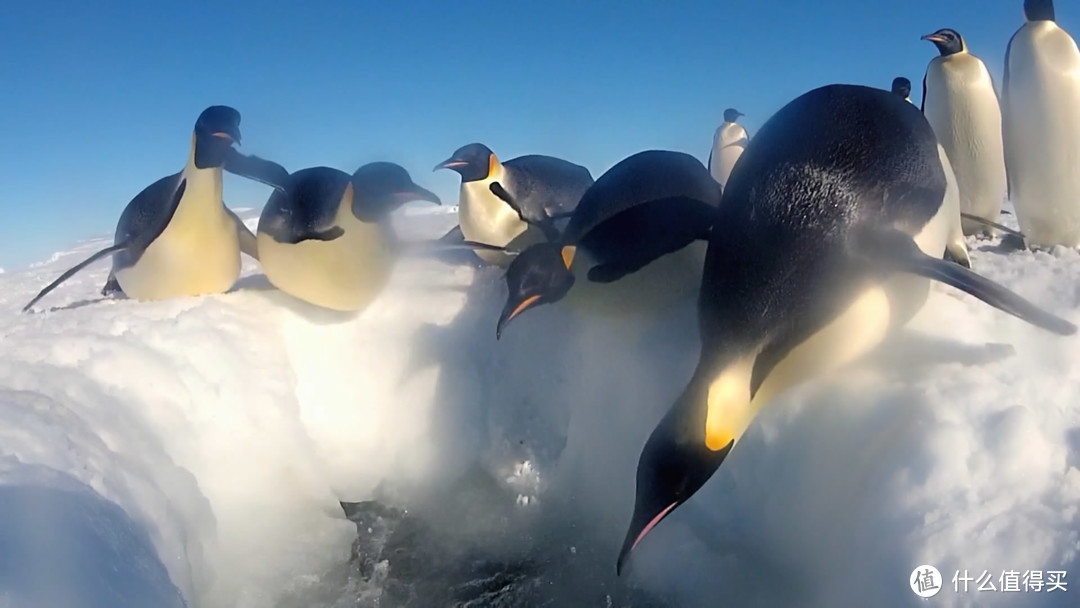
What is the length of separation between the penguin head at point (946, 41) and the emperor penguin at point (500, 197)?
2.25 meters

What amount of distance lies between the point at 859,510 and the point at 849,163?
40.3 inches

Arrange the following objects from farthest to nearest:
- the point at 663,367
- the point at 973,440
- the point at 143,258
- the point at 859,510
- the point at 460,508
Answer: the point at 143,258 → the point at 460,508 → the point at 663,367 → the point at 859,510 → the point at 973,440

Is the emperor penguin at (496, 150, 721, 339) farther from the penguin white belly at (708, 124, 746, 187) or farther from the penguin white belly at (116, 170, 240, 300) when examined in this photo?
the penguin white belly at (708, 124, 746, 187)

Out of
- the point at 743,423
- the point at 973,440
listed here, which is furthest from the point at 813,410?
the point at 973,440

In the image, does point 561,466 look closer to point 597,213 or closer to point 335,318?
point 597,213

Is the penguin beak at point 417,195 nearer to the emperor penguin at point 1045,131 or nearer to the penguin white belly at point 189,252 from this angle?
the penguin white belly at point 189,252

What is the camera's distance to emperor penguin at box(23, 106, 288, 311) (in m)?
3.19

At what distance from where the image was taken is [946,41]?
14.0 ft

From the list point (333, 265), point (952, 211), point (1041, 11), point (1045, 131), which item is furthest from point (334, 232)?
point (1041, 11)

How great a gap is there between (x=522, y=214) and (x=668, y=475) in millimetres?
2356

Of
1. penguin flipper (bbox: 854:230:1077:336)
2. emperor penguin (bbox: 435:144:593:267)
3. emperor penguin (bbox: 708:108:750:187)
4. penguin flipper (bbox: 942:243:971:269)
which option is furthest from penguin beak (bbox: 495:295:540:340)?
emperor penguin (bbox: 708:108:750:187)

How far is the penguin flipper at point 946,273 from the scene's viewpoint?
6.31ft

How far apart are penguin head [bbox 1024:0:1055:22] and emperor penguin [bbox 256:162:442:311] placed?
3180 millimetres

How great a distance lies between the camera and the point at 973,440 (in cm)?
175
